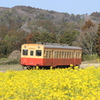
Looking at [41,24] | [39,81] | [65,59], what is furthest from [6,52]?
[41,24]

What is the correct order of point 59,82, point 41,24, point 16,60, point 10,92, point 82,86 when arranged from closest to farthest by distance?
point 10,92 → point 82,86 → point 59,82 → point 16,60 → point 41,24

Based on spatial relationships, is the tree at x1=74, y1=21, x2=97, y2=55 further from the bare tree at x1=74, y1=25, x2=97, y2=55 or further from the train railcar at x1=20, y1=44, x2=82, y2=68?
the train railcar at x1=20, y1=44, x2=82, y2=68

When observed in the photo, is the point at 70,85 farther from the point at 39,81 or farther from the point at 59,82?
Result: the point at 39,81

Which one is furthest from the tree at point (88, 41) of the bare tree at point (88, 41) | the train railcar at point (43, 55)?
the train railcar at point (43, 55)

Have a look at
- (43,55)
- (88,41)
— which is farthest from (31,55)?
(88,41)

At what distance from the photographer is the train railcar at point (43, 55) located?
85.8 ft

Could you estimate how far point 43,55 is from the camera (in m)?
26.0

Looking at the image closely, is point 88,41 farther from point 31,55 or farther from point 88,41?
point 31,55

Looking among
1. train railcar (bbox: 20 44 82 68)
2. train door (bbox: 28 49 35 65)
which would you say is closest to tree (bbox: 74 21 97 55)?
train railcar (bbox: 20 44 82 68)

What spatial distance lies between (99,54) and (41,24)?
98.8 metres

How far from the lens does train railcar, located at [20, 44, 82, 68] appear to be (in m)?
26.1

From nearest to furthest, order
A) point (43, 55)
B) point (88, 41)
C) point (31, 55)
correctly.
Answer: point (43, 55) → point (31, 55) → point (88, 41)

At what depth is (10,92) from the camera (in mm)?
8570

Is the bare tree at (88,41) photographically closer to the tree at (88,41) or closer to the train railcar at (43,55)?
the tree at (88,41)
